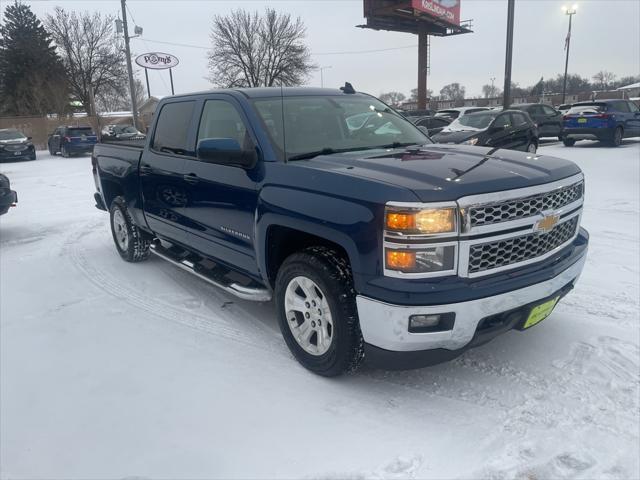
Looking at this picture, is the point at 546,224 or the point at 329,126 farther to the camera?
the point at 329,126

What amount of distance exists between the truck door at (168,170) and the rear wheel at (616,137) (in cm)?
1505

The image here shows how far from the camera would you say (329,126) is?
3889 mm

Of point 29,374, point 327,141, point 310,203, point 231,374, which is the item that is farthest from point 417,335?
point 29,374

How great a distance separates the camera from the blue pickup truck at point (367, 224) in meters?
2.60

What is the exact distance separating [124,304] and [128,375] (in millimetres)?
1434

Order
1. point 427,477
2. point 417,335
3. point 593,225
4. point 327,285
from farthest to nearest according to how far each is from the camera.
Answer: point 593,225, point 327,285, point 417,335, point 427,477

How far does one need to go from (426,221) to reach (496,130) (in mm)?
10188

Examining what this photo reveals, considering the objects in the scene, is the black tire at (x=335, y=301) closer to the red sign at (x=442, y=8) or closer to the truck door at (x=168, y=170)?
the truck door at (x=168, y=170)

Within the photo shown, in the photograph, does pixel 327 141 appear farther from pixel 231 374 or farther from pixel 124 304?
pixel 124 304

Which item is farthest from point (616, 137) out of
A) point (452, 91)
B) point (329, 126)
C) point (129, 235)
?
point (452, 91)

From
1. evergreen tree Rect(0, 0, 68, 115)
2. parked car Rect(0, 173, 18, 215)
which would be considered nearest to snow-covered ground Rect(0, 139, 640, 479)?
parked car Rect(0, 173, 18, 215)

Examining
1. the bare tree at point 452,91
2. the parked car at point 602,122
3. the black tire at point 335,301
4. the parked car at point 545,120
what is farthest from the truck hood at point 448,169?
the bare tree at point 452,91

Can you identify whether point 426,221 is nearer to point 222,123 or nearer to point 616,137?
point 222,123

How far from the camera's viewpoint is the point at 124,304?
185 inches
